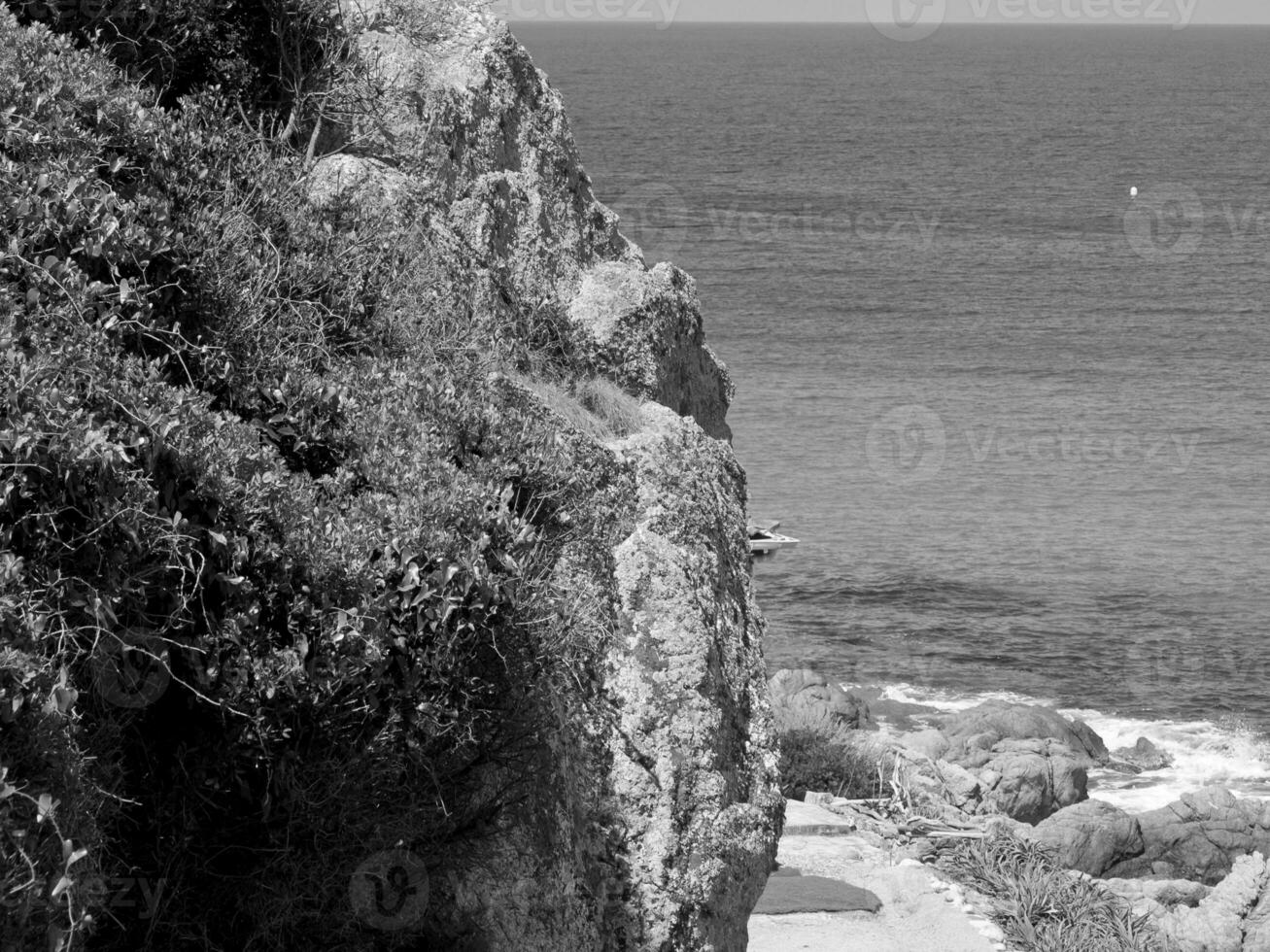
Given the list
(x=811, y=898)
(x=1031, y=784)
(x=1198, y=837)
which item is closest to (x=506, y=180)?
(x=811, y=898)

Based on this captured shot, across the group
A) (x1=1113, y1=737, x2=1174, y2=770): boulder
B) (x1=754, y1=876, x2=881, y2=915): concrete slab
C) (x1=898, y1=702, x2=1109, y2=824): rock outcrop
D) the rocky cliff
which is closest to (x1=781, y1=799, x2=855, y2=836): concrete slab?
(x1=754, y1=876, x2=881, y2=915): concrete slab

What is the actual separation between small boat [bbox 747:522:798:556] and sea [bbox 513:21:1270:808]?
1.29ft

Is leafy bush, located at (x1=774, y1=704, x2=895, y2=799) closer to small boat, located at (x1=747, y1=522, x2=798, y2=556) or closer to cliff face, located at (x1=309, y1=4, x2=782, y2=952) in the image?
cliff face, located at (x1=309, y1=4, x2=782, y2=952)

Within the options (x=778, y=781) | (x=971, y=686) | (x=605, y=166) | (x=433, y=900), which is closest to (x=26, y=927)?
(x=433, y=900)

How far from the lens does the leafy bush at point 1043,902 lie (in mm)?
13867

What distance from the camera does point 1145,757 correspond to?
1093 inches

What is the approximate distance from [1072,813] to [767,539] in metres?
15.8

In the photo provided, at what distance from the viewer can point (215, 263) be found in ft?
22.4

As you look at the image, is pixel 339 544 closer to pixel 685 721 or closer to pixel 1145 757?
pixel 685 721

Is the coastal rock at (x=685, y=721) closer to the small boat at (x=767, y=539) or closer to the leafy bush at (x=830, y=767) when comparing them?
the leafy bush at (x=830, y=767)

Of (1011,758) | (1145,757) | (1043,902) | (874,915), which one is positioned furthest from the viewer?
(1145,757)

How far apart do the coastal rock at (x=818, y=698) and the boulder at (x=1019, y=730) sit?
1.63 metres

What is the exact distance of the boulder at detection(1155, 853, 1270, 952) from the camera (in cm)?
1602

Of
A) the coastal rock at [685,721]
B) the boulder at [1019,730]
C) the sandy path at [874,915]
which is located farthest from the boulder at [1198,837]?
the coastal rock at [685,721]
